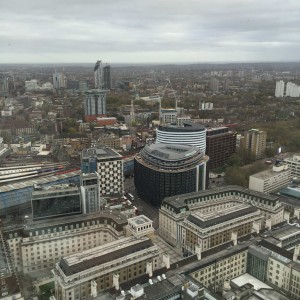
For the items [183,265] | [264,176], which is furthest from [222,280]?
[264,176]

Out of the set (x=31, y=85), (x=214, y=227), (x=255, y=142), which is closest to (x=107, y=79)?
(x=31, y=85)

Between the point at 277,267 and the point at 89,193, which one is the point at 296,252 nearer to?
the point at 277,267

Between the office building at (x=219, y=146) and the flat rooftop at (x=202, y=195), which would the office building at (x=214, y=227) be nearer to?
the flat rooftop at (x=202, y=195)

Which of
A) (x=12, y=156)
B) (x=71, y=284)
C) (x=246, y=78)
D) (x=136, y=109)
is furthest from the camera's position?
(x=246, y=78)

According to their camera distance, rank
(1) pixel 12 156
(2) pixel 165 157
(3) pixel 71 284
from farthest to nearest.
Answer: (1) pixel 12 156 → (2) pixel 165 157 → (3) pixel 71 284

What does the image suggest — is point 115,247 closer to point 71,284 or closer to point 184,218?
point 71,284

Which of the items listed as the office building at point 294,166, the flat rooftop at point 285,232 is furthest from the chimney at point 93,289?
the office building at point 294,166
